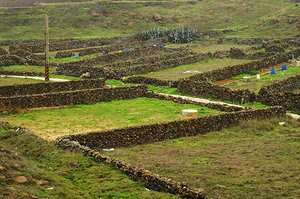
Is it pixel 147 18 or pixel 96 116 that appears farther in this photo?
pixel 147 18

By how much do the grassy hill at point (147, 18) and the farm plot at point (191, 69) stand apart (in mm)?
21237

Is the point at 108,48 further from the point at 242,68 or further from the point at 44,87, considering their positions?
the point at 44,87

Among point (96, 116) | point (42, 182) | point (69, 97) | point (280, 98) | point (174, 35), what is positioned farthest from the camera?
point (174, 35)

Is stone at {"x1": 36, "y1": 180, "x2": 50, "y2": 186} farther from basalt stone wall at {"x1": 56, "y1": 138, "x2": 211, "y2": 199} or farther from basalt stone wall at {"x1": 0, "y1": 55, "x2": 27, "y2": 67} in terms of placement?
basalt stone wall at {"x1": 0, "y1": 55, "x2": 27, "y2": 67}

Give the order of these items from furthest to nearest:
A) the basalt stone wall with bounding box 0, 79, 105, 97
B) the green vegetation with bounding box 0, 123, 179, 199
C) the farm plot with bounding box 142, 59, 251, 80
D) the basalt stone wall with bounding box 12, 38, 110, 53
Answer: the basalt stone wall with bounding box 12, 38, 110, 53 < the farm plot with bounding box 142, 59, 251, 80 < the basalt stone wall with bounding box 0, 79, 105, 97 < the green vegetation with bounding box 0, 123, 179, 199

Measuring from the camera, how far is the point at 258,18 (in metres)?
80.8

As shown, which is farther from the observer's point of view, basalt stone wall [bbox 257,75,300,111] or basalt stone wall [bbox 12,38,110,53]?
basalt stone wall [bbox 12,38,110,53]

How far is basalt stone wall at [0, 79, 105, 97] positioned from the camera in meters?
30.3

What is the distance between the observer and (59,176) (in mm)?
16016

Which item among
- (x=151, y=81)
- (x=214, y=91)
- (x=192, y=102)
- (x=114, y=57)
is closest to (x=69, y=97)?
(x=192, y=102)

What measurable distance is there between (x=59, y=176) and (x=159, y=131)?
21.4 ft

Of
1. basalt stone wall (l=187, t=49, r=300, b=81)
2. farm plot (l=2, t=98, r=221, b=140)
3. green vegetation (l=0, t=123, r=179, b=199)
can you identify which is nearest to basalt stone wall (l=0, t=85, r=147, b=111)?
farm plot (l=2, t=98, r=221, b=140)

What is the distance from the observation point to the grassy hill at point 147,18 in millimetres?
71312

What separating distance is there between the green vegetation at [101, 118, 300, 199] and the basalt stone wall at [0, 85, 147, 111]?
9.49 meters
